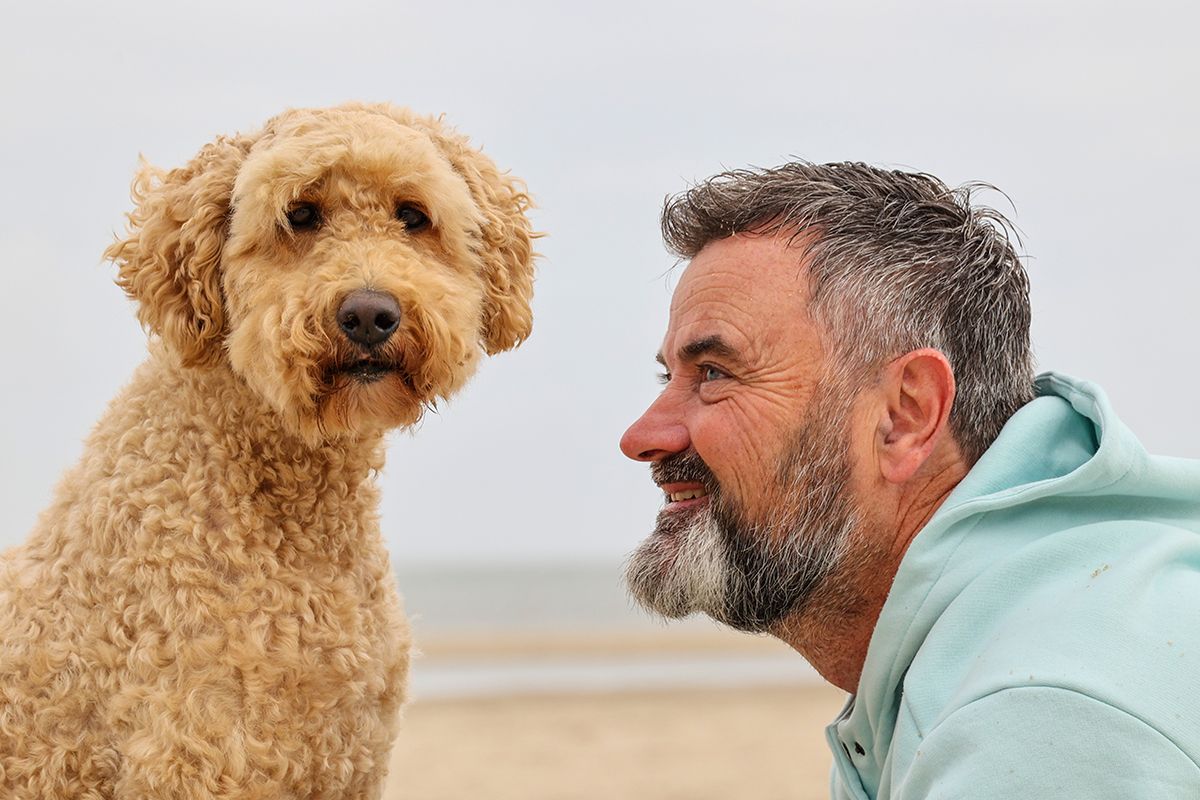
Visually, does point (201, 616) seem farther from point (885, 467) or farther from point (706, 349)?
point (885, 467)

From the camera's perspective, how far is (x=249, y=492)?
307 centimetres

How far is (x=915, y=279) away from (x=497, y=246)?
1.17 meters

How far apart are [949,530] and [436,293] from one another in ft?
4.50

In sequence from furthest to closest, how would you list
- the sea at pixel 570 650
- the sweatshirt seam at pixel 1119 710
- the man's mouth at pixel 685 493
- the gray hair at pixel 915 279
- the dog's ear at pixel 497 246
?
the sea at pixel 570 650 < the dog's ear at pixel 497 246 < the man's mouth at pixel 685 493 < the gray hair at pixel 915 279 < the sweatshirt seam at pixel 1119 710

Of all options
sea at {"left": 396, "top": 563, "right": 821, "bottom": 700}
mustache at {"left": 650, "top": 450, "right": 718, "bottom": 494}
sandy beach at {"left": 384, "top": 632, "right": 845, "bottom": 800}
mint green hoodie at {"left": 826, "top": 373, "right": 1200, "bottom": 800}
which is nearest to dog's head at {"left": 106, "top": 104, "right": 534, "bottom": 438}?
mustache at {"left": 650, "top": 450, "right": 718, "bottom": 494}

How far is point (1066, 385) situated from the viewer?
116 inches

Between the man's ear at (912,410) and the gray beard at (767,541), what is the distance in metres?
0.10

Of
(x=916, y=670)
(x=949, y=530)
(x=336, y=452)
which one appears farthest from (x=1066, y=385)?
(x=336, y=452)

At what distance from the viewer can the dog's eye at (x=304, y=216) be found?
313 centimetres

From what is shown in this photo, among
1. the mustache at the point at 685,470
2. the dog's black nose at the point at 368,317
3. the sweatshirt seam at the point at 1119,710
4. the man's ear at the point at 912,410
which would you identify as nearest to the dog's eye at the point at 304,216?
the dog's black nose at the point at 368,317

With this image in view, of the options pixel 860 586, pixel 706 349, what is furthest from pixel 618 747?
pixel 706 349

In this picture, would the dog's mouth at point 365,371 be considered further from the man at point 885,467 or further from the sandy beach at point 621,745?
the sandy beach at point 621,745

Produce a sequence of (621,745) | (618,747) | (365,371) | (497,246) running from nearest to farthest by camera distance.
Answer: (365,371)
(497,246)
(618,747)
(621,745)

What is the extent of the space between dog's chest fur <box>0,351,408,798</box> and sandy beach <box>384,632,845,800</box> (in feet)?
23.3
